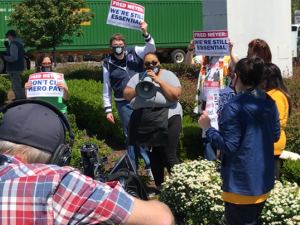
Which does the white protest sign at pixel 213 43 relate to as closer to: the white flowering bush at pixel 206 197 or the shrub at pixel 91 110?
the white flowering bush at pixel 206 197

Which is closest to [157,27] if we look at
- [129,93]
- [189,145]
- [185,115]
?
[185,115]

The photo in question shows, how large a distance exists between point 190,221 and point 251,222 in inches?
37.1

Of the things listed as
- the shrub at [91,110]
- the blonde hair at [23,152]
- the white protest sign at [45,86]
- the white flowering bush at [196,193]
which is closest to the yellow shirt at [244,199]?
the white flowering bush at [196,193]

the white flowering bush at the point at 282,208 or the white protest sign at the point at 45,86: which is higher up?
the white protest sign at the point at 45,86

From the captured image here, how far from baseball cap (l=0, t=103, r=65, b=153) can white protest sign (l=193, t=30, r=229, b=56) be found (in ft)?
11.4

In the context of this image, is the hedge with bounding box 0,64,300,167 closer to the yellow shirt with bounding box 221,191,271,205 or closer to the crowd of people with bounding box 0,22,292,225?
the crowd of people with bounding box 0,22,292,225

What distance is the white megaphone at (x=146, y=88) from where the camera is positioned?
4659 mm

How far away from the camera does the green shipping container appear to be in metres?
22.3

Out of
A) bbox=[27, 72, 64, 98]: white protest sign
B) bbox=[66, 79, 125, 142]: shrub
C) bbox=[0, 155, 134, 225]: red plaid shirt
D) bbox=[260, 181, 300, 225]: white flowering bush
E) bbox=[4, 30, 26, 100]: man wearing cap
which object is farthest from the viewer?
bbox=[4, 30, 26, 100]: man wearing cap

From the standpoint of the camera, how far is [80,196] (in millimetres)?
1511

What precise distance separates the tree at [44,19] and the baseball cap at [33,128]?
1338 centimetres

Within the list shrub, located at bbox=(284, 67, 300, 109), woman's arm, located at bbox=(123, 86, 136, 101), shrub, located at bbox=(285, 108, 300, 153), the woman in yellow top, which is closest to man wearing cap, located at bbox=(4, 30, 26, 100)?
shrub, located at bbox=(284, 67, 300, 109)

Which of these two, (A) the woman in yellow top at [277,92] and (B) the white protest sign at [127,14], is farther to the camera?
(B) the white protest sign at [127,14]

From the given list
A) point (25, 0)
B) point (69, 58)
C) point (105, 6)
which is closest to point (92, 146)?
point (25, 0)
